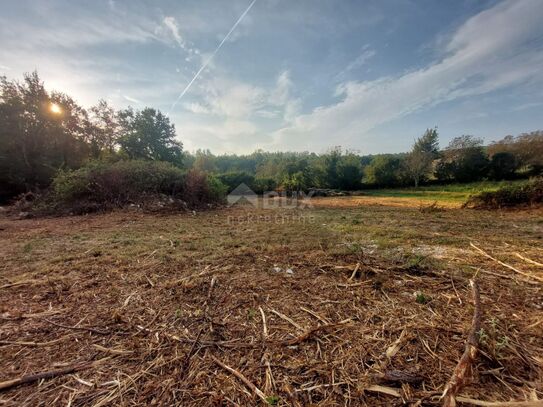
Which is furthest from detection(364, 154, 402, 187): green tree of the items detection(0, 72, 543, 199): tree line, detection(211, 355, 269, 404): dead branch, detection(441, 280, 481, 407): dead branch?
detection(211, 355, 269, 404): dead branch

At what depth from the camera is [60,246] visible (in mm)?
4168

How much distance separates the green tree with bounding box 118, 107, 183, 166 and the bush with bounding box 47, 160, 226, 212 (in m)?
16.0

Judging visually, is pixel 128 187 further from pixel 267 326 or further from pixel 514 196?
pixel 514 196

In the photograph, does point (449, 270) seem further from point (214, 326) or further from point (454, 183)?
point (454, 183)

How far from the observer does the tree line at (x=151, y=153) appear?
13.2 meters

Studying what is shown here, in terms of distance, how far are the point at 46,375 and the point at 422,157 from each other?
3251 cm

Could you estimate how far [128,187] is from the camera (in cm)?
976

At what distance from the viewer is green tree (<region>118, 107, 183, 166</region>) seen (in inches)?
953

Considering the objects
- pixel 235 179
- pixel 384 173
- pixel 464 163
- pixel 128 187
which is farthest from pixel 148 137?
pixel 464 163

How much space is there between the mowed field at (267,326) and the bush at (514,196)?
778 centimetres

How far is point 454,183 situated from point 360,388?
104 ft

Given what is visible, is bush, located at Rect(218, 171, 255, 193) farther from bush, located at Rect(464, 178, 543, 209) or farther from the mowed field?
the mowed field

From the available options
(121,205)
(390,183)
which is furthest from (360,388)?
(390,183)

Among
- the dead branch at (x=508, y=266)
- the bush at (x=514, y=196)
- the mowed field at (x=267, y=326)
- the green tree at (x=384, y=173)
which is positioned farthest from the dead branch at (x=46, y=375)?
the green tree at (x=384, y=173)
